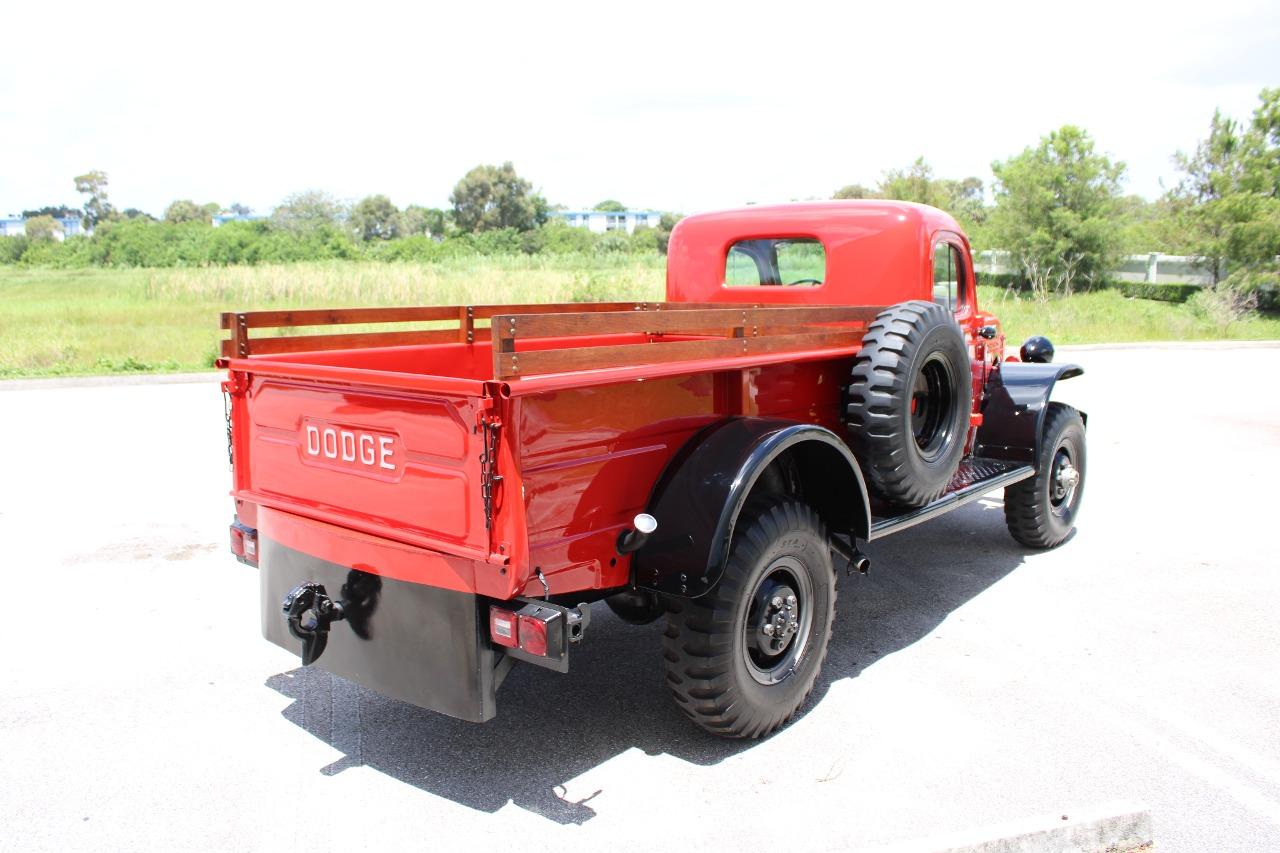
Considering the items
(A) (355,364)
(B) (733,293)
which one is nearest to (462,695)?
(A) (355,364)

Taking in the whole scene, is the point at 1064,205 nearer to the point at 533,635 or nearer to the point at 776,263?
the point at 776,263

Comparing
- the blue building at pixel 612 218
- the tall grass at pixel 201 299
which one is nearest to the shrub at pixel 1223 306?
the tall grass at pixel 201 299

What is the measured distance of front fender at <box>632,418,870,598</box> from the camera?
3.25 metres

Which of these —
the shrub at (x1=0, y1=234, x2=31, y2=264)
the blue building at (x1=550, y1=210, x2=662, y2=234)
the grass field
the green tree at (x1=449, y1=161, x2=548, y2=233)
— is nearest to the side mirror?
the grass field

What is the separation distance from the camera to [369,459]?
3227 mm

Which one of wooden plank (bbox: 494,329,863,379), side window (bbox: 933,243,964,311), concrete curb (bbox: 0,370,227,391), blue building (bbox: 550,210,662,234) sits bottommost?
concrete curb (bbox: 0,370,227,391)

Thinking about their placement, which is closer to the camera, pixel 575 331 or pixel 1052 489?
pixel 575 331

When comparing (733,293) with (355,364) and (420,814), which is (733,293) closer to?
(355,364)

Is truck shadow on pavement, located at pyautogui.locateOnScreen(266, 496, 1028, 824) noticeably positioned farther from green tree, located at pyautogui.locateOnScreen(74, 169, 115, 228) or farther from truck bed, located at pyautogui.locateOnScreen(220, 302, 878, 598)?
green tree, located at pyautogui.locateOnScreen(74, 169, 115, 228)

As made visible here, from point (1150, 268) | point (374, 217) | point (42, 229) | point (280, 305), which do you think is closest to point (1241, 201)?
point (1150, 268)

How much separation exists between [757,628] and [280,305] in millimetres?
19704

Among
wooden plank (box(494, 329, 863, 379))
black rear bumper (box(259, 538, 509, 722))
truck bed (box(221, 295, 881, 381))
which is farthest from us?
black rear bumper (box(259, 538, 509, 722))

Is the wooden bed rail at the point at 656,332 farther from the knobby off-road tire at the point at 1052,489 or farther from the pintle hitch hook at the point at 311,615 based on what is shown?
the knobby off-road tire at the point at 1052,489

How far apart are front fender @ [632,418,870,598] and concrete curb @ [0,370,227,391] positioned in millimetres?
10735
